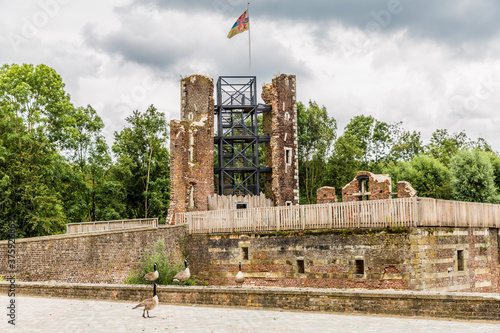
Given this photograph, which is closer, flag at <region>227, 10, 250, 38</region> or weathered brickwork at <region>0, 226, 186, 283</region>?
weathered brickwork at <region>0, 226, 186, 283</region>

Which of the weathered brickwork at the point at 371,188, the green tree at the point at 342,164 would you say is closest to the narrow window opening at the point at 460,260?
the weathered brickwork at the point at 371,188

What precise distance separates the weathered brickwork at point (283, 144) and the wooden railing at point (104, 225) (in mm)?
9951

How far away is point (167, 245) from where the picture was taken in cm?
2992

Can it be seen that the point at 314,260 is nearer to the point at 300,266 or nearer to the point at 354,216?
the point at 300,266

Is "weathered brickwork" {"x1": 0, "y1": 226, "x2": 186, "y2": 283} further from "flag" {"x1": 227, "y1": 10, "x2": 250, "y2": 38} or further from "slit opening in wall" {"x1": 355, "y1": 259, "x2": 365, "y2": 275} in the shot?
"flag" {"x1": 227, "y1": 10, "x2": 250, "y2": 38}

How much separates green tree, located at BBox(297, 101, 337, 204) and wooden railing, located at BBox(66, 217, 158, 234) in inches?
1061

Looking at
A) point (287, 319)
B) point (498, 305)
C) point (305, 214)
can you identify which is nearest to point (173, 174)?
point (305, 214)

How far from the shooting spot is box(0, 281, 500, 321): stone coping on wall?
41.9ft

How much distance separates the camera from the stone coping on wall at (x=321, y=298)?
12.8 metres

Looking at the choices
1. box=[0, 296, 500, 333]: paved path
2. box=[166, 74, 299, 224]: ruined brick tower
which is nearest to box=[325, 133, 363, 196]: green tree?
box=[166, 74, 299, 224]: ruined brick tower

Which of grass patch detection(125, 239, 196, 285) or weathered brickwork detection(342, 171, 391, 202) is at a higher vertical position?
weathered brickwork detection(342, 171, 391, 202)

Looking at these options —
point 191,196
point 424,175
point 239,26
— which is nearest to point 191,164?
point 191,196

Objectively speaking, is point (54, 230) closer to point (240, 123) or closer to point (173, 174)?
point (173, 174)

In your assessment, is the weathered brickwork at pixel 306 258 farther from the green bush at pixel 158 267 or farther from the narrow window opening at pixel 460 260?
the green bush at pixel 158 267
